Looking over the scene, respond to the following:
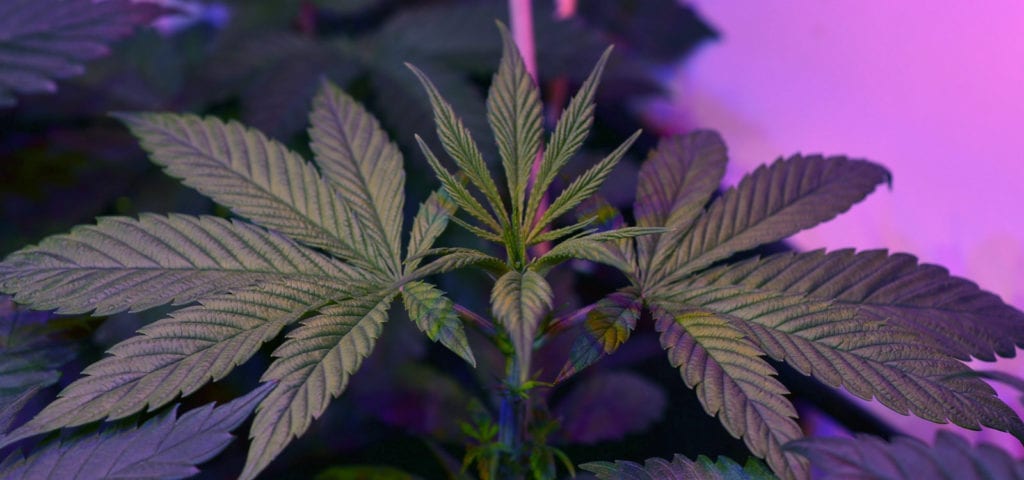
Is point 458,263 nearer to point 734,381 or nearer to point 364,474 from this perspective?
point 734,381

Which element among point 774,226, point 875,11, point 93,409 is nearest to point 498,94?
point 774,226

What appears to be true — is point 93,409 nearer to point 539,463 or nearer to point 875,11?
point 539,463

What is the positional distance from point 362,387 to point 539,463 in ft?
1.31

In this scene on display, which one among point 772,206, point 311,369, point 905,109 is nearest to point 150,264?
point 311,369

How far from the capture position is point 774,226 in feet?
2.15

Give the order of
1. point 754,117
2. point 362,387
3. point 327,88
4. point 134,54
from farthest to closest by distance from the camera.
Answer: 1. point 754,117
2. point 134,54
3. point 362,387
4. point 327,88

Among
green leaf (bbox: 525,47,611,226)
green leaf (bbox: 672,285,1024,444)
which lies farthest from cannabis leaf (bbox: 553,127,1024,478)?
green leaf (bbox: 525,47,611,226)

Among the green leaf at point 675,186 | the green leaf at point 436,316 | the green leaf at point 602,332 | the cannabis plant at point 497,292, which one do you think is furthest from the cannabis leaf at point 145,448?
the green leaf at point 675,186

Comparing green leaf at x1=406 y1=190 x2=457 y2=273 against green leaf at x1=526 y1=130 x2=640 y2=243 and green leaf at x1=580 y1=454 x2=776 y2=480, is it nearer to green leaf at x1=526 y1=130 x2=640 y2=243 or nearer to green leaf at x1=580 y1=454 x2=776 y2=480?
green leaf at x1=526 y1=130 x2=640 y2=243

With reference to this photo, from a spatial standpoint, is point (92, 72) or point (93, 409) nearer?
point (93, 409)

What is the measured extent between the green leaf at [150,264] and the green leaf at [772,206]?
0.29 m

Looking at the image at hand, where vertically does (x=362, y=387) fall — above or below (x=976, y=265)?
below

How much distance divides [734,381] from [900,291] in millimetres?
203

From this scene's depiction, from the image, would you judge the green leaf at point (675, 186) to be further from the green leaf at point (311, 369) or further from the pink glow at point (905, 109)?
the pink glow at point (905, 109)
